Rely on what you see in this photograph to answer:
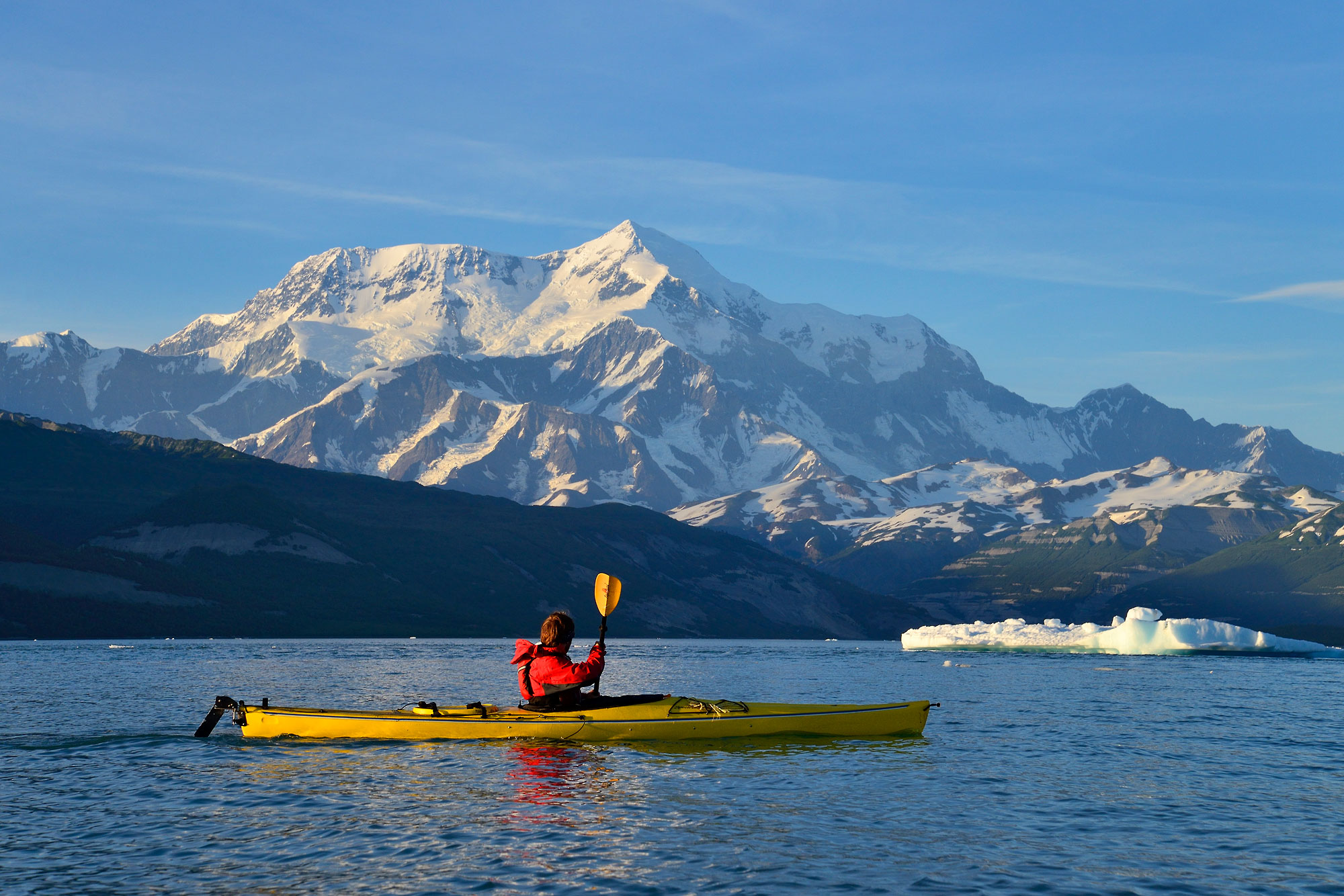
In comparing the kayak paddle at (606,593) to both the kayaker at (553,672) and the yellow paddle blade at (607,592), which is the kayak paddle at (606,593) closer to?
the yellow paddle blade at (607,592)

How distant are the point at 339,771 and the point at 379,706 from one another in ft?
87.1

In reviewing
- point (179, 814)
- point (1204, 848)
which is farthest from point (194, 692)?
point (1204, 848)

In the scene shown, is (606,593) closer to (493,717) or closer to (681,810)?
(493,717)

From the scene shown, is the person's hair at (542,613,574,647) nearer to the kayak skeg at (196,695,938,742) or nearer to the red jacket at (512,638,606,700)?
the red jacket at (512,638,606,700)

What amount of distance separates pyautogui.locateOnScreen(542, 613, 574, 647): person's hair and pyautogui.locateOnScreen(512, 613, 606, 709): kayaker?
7 centimetres

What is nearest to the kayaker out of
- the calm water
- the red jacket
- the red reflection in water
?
the red jacket

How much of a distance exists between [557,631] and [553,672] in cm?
234

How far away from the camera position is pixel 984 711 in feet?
206

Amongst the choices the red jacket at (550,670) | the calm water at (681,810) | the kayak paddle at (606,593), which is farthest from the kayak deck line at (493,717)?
the kayak paddle at (606,593)

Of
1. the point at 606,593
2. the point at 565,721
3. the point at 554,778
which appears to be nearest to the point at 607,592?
the point at 606,593

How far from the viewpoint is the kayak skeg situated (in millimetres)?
38719

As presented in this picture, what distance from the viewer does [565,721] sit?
38.3 metres

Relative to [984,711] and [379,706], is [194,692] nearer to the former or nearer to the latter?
[379,706]

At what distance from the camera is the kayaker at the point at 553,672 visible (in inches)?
1475
